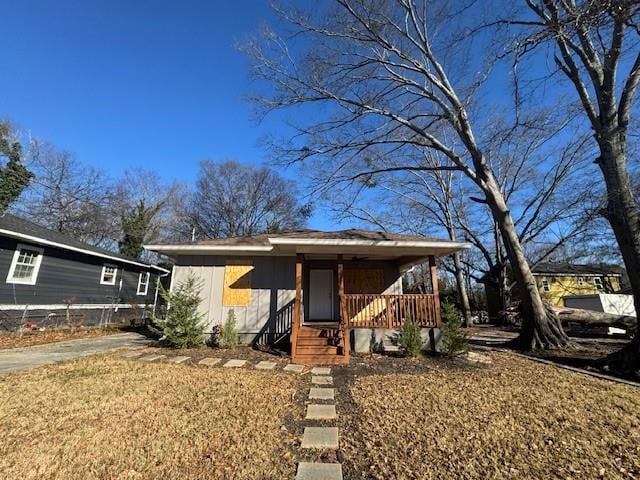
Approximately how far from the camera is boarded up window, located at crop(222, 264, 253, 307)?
8.62 meters

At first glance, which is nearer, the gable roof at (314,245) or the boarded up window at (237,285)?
the gable roof at (314,245)

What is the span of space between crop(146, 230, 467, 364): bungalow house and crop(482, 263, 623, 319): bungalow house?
17139mm

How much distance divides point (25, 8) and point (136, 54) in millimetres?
2668

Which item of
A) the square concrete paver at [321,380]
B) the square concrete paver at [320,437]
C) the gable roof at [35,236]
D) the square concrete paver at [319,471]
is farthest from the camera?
the gable roof at [35,236]

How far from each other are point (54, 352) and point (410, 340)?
27.0 feet

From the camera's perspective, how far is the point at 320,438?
9.95 feet

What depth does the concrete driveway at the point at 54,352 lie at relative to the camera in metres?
A: 5.64

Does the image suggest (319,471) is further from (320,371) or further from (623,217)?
(623,217)

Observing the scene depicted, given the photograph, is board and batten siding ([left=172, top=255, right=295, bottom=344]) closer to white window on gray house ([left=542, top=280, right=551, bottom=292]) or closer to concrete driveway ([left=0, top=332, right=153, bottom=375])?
concrete driveway ([left=0, top=332, right=153, bottom=375])

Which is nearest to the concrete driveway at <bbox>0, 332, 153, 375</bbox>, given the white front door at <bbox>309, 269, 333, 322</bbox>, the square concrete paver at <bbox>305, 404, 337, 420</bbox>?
the white front door at <bbox>309, 269, 333, 322</bbox>

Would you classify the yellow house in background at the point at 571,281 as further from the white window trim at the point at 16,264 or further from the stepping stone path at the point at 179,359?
the white window trim at the point at 16,264

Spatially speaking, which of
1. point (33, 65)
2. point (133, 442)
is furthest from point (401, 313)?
point (33, 65)

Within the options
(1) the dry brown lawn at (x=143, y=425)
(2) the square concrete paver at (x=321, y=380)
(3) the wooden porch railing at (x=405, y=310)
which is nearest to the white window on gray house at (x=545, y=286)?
(3) the wooden porch railing at (x=405, y=310)

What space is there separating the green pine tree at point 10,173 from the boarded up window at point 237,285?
11798 mm
